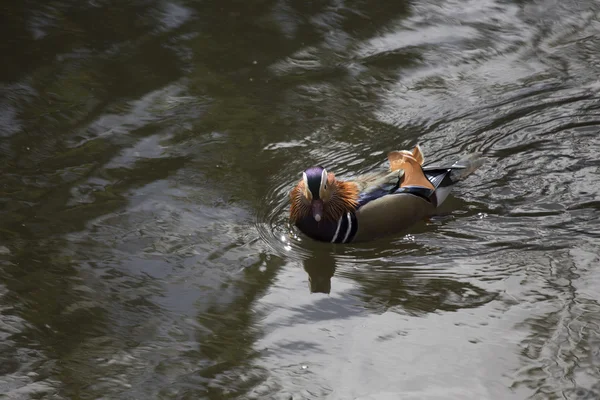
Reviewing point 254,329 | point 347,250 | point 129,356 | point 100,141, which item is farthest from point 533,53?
point 129,356

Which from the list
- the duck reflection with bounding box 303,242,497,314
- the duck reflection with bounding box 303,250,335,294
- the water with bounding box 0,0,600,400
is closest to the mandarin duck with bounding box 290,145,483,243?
the water with bounding box 0,0,600,400

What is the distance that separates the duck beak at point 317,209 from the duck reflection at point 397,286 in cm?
33

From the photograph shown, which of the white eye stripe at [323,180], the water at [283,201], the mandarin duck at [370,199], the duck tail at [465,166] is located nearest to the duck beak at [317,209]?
the mandarin duck at [370,199]

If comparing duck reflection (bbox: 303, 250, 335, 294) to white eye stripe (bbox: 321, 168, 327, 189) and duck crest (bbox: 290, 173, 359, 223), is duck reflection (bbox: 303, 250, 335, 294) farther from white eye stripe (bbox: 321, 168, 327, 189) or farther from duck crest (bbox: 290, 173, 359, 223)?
white eye stripe (bbox: 321, 168, 327, 189)

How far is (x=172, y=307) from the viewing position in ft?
19.6

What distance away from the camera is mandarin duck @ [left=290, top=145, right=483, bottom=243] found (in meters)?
7.08

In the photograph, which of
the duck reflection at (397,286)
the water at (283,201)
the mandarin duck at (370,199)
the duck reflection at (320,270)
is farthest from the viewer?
the mandarin duck at (370,199)

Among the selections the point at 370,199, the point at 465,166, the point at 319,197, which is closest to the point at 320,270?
the point at 319,197

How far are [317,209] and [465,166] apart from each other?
1.49 metres

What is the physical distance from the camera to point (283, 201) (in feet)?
24.7

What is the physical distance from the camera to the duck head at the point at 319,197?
707 cm

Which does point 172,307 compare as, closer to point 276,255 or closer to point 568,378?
point 276,255

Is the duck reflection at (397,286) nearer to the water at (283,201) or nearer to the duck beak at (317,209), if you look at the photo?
the water at (283,201)

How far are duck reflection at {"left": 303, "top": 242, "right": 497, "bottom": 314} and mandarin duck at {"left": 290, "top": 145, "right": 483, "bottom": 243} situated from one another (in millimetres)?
367
